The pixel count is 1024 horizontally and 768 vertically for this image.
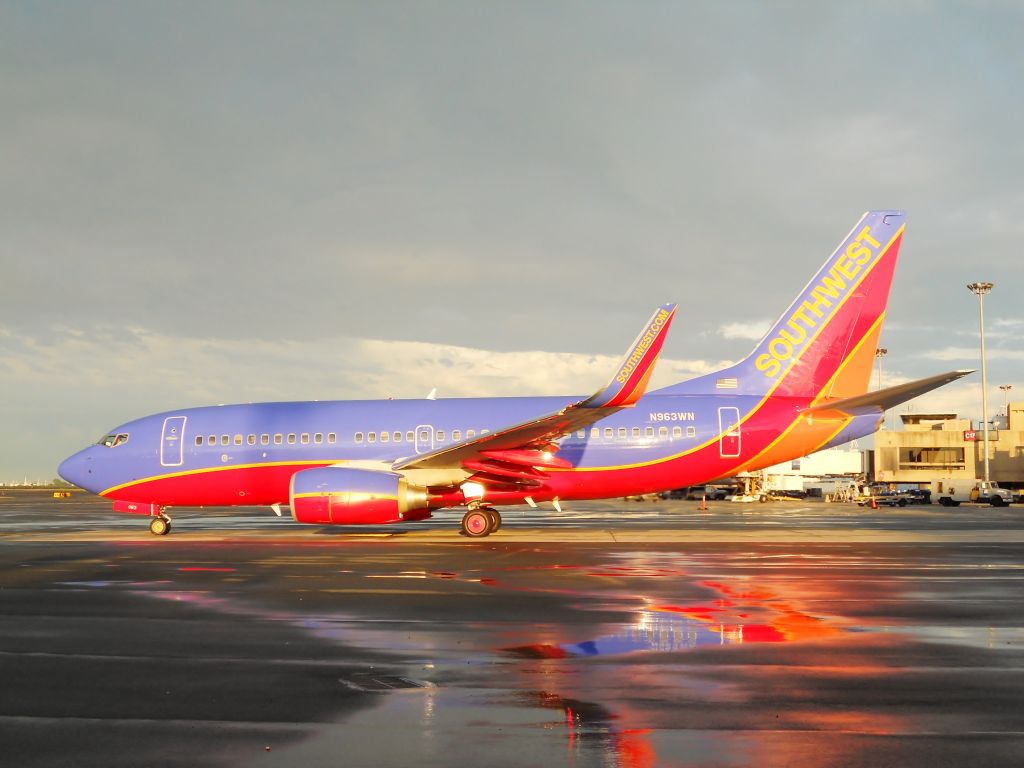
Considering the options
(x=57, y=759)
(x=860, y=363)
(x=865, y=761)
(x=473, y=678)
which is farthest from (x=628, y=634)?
(x=860, y=363)

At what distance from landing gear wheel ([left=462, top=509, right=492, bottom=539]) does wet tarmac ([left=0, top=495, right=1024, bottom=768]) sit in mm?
7464

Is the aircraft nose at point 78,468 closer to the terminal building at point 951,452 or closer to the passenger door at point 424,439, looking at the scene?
the passenger door at point 424,439

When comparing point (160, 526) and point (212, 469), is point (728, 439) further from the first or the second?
point (160, 526)

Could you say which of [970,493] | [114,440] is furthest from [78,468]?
[970,493]

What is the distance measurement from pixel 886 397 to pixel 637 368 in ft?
24.5

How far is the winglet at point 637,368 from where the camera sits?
22.5 m

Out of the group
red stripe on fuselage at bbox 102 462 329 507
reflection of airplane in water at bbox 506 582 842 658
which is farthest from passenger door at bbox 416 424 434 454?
reflection of airplane in water at bbox 506 582 842 658

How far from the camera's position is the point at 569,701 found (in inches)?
266

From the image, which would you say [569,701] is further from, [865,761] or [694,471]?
[694,471]

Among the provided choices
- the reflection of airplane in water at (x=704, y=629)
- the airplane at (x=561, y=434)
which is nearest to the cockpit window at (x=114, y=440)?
the airplane at (x=561, y=434)

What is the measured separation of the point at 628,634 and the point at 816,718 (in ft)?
11.4

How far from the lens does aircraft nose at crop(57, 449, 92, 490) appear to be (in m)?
28.2

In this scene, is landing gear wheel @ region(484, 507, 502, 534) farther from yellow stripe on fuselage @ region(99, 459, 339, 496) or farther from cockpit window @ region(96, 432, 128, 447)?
cockpit window @ region(96, 432, 128, 447)

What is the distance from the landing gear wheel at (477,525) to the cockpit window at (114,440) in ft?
38.4
